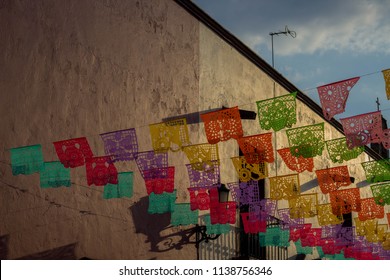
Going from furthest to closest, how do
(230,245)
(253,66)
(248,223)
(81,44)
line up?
(253,66), (230,245), (248,223), (81,44)

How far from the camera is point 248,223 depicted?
11766mm

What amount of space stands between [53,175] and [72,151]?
1.24 ft

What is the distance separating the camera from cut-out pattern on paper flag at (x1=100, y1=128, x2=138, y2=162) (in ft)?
29.0

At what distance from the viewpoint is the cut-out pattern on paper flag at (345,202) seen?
43.5 ft

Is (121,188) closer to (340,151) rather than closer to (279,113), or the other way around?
(279,113)

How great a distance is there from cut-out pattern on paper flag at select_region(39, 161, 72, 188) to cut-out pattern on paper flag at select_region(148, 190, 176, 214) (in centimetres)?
212

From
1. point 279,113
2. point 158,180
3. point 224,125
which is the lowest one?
point 158,180

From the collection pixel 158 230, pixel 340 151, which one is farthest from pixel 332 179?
pixel 158 230

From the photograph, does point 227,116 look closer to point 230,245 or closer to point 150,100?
point 150,100

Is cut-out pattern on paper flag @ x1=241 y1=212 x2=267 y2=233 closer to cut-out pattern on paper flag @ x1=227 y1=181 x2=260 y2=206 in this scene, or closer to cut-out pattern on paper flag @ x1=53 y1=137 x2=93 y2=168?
cut-out pattern on paper flag @ x1=227 y1=181 x2=260 y2=206

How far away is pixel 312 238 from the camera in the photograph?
14.2 metres

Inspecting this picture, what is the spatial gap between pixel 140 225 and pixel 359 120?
12.7ft

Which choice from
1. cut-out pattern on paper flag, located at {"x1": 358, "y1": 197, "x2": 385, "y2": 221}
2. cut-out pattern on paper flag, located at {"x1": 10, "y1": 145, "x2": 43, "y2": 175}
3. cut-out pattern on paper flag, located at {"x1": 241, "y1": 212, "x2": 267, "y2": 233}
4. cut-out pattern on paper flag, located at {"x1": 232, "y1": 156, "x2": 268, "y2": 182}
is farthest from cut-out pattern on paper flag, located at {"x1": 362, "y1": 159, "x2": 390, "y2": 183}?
cut-out pattern on paper flag, located at {"x1": 10, "y1": 145, "x2": 43, "y2": 175}
